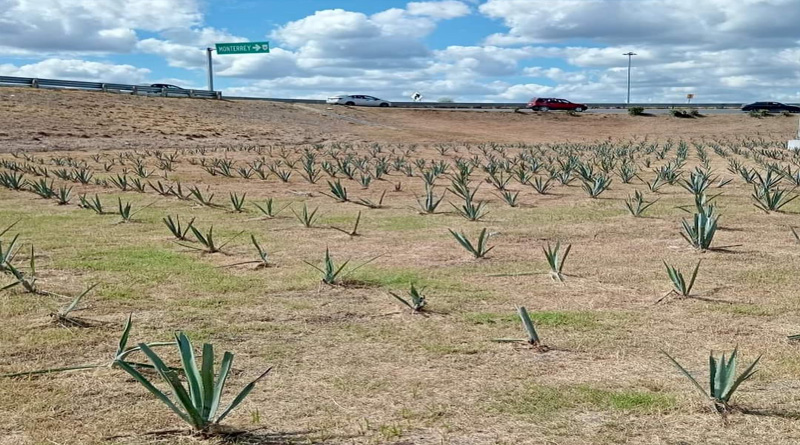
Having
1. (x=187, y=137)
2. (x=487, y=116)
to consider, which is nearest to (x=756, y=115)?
(x=487, y=116)

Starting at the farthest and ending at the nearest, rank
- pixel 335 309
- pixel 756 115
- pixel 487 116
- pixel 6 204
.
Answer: pixel 487 116
pixel 756 115
pixel 6 204
pixel 335 309

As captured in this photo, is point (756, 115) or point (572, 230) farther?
point (756, 115)

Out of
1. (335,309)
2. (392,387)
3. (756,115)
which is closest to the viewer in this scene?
(392,387)

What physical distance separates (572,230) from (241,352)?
373 cm

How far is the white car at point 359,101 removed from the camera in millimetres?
45219

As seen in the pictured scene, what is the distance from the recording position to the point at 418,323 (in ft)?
11.5

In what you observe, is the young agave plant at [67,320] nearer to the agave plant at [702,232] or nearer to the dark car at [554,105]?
the agave plant at [702,232]

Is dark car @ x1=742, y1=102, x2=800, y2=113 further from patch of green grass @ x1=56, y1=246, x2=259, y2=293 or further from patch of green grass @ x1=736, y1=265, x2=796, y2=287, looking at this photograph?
patch of green grass @ x1=56, y1=246, x2=259, y2=293

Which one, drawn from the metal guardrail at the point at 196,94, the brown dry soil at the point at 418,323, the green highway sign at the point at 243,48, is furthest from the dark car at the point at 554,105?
the brown dry soil at the point at 418,323

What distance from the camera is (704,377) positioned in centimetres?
278

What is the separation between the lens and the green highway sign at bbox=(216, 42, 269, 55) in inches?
1623

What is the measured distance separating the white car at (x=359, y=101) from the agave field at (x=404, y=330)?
38.6 meters

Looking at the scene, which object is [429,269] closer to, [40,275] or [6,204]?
[40,275]

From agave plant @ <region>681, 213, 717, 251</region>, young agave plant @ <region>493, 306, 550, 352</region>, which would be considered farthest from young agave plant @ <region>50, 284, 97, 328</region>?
agave plant @ <region>681, 213, 717, 251</region>
